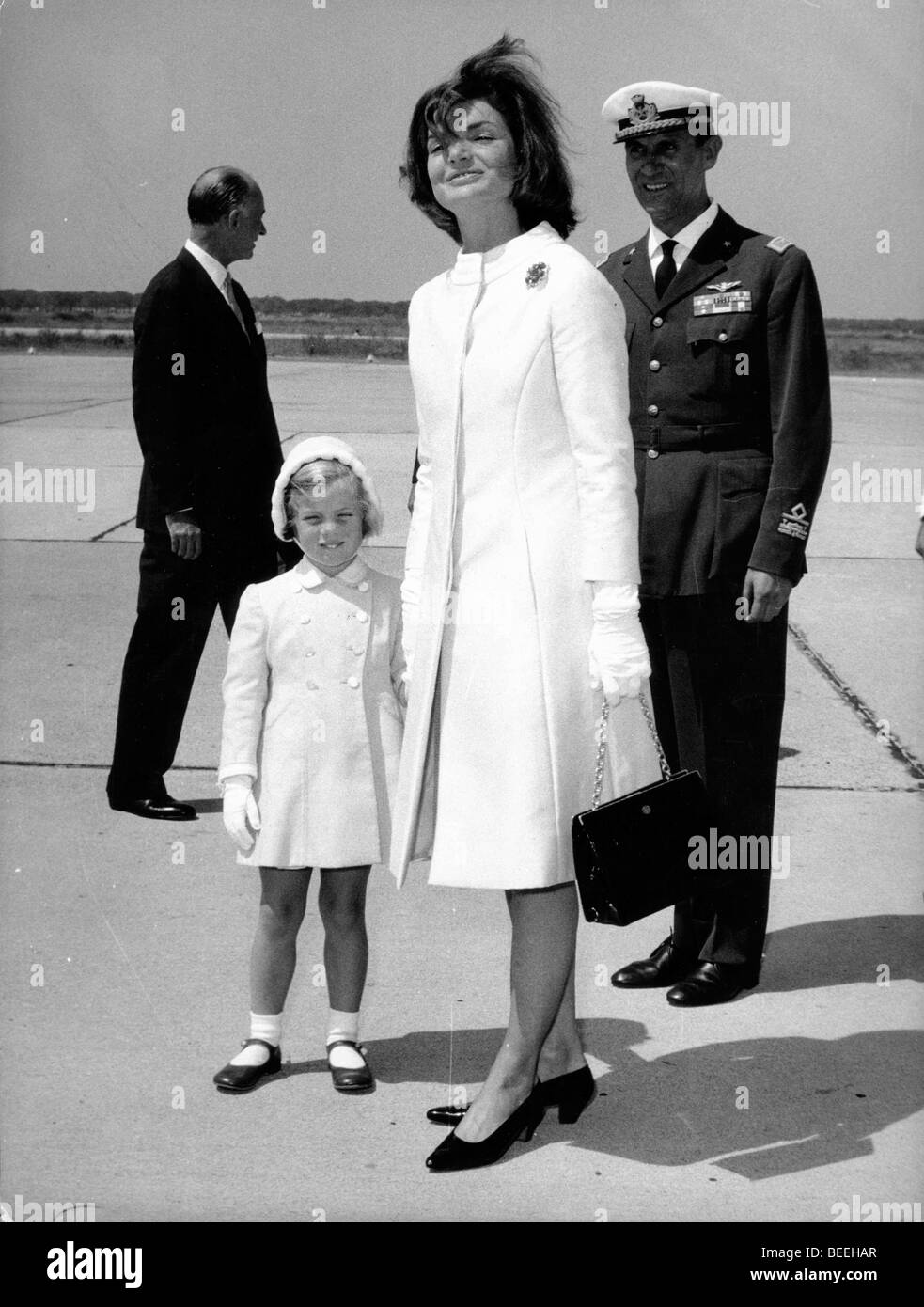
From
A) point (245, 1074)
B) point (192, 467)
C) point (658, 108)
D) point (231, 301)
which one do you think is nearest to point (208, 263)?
point (231, 301)

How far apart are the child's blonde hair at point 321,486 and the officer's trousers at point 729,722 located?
2.43 ft

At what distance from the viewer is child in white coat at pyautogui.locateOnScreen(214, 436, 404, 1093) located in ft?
11.7

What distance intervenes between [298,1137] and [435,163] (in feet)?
5.61

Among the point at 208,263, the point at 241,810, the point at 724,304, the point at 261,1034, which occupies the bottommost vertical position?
the point at 261,1034

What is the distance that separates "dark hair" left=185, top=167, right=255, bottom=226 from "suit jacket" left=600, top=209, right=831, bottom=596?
122 centimetres

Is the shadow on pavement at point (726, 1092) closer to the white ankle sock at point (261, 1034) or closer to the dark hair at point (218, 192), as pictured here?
the white ankle sock at point (261, 1034)

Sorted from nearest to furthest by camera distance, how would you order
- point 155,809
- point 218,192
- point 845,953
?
point 845,953 → point 218,192 → point 155,809

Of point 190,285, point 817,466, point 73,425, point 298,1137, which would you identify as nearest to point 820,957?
point 817,466

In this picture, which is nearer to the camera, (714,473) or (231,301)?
(714,473)

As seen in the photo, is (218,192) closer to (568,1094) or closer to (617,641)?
(617,641)

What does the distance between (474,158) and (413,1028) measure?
1.72m

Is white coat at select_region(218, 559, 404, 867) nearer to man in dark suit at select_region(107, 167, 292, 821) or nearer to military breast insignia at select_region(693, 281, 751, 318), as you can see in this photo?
military breast insignia at select_region(693, 281, 751, 318)

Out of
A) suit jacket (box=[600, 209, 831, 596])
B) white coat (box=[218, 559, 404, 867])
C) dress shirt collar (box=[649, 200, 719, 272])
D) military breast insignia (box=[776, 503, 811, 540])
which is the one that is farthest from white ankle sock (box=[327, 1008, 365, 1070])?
dress shirt collar (box=[649, 200, 719, 272])

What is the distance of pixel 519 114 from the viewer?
Result: 3.23m
